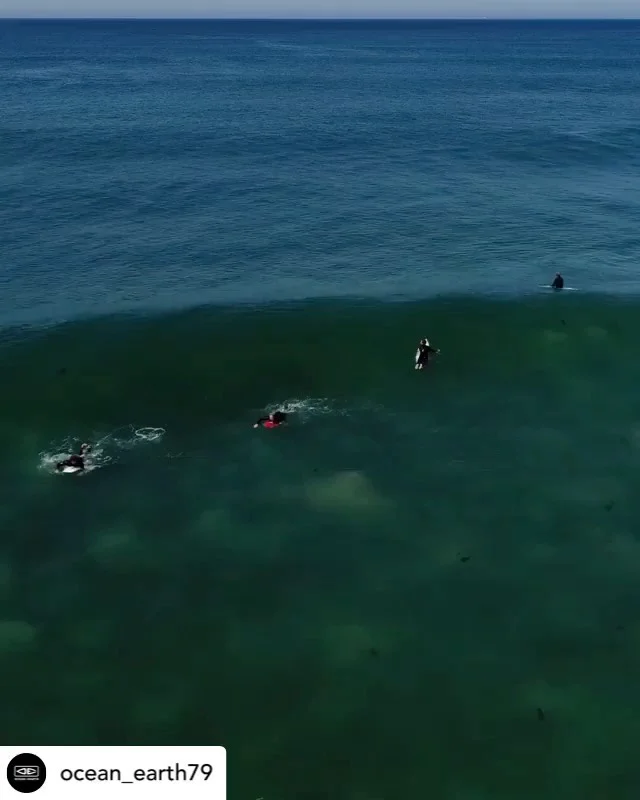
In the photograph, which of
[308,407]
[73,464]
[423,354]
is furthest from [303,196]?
[73,464]

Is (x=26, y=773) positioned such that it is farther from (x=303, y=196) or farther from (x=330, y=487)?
(x=303, y=196)

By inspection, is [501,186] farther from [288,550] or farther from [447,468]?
[288,550]

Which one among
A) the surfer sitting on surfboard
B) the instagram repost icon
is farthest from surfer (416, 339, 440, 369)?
the instagram repost icon

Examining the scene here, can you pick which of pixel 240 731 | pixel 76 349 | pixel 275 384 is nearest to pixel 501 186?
pixel 275 384

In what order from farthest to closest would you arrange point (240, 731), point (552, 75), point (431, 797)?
point (552, 75)
point (240, 731)
point (431, 797)

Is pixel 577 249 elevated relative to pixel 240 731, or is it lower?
elevated

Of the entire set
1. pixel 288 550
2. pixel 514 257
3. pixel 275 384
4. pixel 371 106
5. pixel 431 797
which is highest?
pixel 371 106
